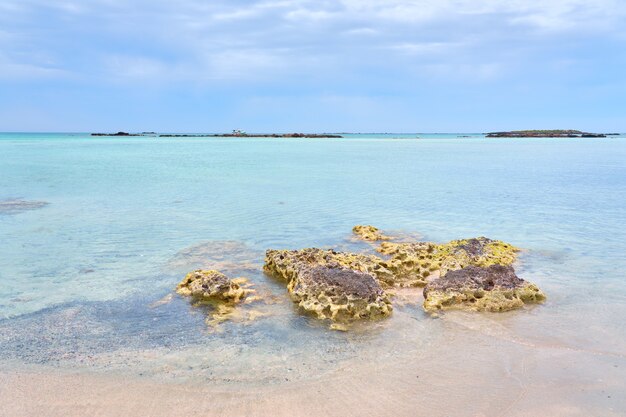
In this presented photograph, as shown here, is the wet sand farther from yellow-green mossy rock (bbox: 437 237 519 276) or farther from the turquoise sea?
yellow-green mossy rock (bbox: 437 237 519 276)

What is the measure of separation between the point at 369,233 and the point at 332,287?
18.0ft

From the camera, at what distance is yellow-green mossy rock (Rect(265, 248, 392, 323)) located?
25.3 feet

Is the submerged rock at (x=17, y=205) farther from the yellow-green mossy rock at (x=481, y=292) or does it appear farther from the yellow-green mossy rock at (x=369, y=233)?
the yellow-green mossy rock at (x=481, y=292)

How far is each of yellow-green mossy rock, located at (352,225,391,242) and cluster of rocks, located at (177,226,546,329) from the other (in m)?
2.61

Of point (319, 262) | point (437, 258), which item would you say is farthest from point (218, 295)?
point (437, 258)

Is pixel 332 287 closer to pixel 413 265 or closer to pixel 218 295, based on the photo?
pixel 218 295

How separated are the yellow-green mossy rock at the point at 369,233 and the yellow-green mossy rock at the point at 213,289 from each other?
522 centimetres

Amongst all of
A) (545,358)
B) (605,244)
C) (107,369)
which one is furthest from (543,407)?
(605,244)

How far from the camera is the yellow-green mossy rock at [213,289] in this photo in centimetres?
837

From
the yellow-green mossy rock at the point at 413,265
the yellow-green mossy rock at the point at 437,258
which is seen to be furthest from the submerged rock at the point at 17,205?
the yellow-green mossy rock at the point at 413,265

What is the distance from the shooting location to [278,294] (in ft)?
29.0

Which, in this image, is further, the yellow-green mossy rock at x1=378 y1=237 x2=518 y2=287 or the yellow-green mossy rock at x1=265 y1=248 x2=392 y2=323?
the yellow-green mossy rock at x1=378 y1=237 x2=518 y2=287

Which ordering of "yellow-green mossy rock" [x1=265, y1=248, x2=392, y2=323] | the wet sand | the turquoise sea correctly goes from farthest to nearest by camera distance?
"yellow-green mossy rock" [x1=265, y1=248, x2=392, y2=323], the turquoise sea, the wet sand

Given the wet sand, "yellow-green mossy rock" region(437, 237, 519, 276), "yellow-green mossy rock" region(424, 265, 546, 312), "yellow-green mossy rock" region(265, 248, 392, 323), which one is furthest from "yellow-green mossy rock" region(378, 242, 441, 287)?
the wet sand
